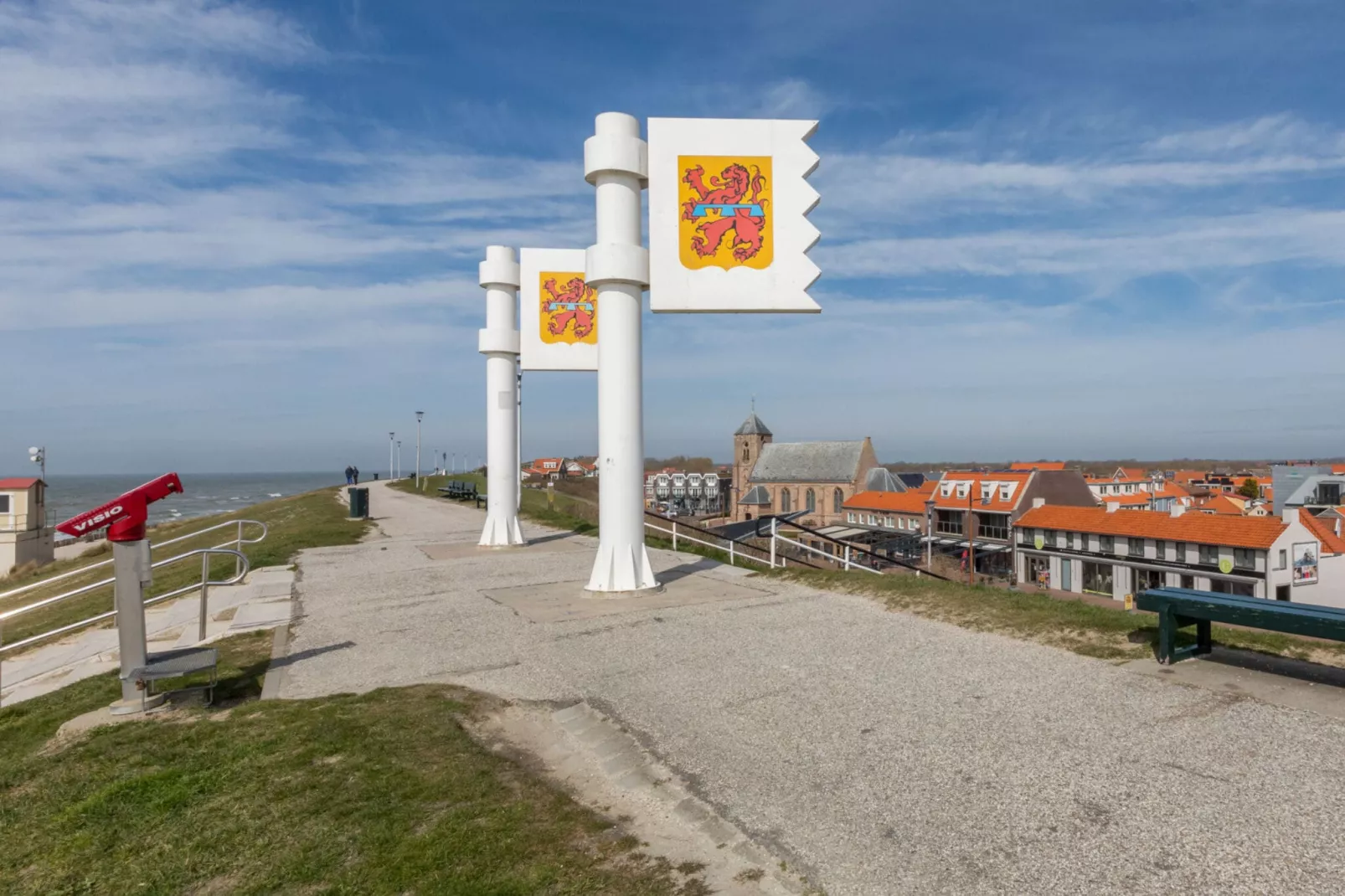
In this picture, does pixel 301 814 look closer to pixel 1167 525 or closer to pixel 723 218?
pixel 723 218

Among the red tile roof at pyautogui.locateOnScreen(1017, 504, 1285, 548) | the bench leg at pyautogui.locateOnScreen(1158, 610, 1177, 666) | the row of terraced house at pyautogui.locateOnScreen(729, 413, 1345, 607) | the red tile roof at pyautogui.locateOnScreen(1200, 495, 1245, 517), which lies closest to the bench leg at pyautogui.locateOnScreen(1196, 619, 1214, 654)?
the bench leg at pyautogui.locateOnScreen(1158, 610, 1177, 666)

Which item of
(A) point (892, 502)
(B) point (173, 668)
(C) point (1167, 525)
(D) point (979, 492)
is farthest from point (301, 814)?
(A) point (892, 502)

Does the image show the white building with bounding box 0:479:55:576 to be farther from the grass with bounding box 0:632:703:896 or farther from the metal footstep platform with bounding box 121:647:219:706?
the grass with bounding box 0:632:703:896

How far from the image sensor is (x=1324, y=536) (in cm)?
3644

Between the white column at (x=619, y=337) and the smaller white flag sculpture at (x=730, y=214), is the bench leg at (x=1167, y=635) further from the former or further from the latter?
the white column at (x=619, y=337)

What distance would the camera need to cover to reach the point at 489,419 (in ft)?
53.7

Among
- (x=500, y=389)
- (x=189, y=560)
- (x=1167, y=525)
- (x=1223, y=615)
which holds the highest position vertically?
(x=500, y=389)

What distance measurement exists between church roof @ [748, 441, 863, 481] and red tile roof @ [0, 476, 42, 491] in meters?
66.1

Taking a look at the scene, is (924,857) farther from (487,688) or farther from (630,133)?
(630,133)

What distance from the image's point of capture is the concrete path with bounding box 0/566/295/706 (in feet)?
25.0

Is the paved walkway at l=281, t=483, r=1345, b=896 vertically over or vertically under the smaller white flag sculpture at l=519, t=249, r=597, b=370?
under

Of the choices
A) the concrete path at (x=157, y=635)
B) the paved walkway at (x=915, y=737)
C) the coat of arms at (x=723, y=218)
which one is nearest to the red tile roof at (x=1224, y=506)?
the coat of arms at (x=723, y=218)

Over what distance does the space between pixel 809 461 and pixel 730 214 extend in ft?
253

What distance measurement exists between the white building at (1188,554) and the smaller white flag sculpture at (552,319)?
3005cm
